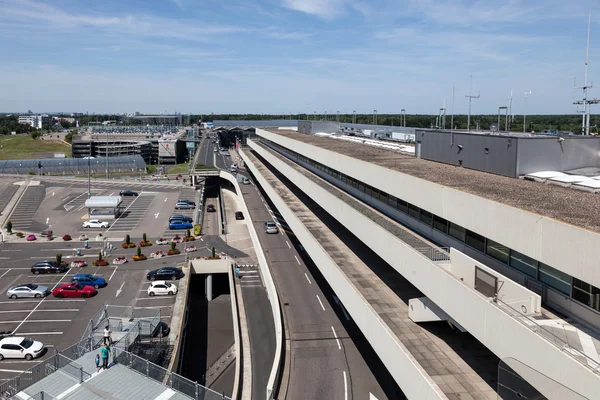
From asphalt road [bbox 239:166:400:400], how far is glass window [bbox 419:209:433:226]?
5585mm

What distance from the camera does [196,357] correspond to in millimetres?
26328

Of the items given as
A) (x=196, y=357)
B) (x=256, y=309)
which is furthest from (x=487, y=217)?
(x=196, y=357)

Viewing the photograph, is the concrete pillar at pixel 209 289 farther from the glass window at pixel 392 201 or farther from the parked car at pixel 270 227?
the glass window at pixel 392 201

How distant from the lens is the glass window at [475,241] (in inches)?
519

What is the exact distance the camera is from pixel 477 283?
1168cm

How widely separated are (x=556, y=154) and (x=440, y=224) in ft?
15.3

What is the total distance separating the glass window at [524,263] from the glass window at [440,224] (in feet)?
12.1

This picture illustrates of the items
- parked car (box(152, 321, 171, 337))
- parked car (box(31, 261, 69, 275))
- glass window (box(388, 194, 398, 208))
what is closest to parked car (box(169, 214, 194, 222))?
parked car (box(31, 261, 69, 275))

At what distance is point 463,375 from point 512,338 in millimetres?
3075

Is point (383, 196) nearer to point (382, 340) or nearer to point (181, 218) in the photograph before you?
point (382, 340)

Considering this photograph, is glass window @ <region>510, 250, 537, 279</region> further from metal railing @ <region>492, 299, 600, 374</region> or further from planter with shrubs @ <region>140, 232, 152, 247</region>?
planter with shrubs @ <region>140, 232, 152, 247</region>

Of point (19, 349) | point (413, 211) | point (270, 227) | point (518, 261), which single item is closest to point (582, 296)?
point (518, 261)

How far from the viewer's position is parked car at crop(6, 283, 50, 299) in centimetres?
3080

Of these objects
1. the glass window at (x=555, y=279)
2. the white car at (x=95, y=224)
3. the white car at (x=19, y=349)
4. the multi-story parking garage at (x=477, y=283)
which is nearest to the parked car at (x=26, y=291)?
the white car at (x=19, y=349)
